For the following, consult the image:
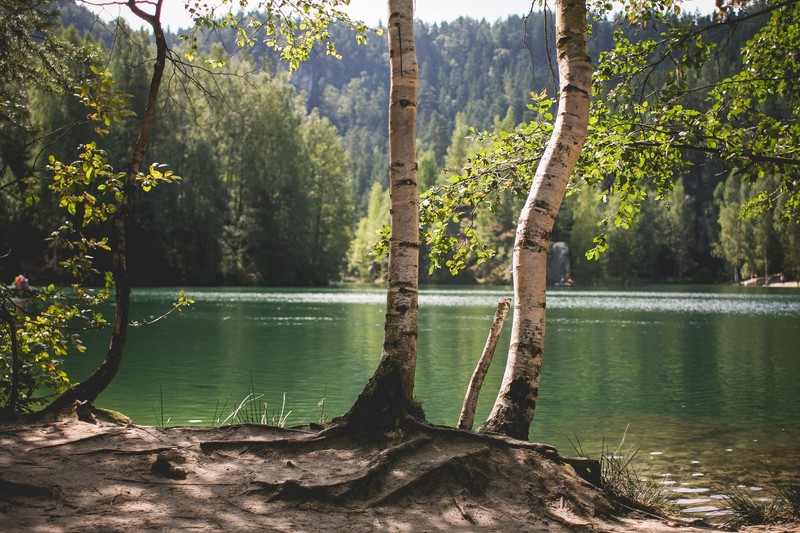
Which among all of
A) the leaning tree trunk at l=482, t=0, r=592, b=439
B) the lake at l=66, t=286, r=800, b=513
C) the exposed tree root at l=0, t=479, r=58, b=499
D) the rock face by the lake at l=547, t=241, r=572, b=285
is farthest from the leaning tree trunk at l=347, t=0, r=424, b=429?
the rock face by the lake at l=547, t=241, r=572, b=285

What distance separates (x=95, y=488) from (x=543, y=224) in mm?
4286

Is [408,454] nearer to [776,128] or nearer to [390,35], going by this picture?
[390,35]

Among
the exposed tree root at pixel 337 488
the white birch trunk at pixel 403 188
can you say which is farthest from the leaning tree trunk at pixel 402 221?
the exposed tree root at pixel 337 488

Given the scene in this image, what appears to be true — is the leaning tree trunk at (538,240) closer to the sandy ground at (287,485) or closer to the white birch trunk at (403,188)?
the sandy ground at (287,485)

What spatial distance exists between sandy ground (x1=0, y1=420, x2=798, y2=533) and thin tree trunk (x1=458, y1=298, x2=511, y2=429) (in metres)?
1.43

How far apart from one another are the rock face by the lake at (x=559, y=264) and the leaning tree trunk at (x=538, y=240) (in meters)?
96.2

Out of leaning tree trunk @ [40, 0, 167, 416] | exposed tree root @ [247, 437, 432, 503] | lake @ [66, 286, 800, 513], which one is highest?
leaning tree trunk @ [40, 0, 167, 416]

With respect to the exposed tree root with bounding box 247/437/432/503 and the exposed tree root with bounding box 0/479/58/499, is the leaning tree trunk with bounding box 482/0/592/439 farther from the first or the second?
the exposed tree root with bounding box 0/479/58/499

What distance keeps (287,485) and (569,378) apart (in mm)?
16112

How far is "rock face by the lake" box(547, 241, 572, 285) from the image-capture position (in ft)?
331

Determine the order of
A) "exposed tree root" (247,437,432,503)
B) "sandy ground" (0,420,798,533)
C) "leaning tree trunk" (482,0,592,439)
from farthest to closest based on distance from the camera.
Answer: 1. "leaning tree trunk" (482,0,592,439)
2. "exposed tree root" (247,437,432,503)
3. "sandy ground" (0,420,798,533)

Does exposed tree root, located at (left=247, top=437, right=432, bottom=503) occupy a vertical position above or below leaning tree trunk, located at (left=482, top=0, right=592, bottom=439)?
below

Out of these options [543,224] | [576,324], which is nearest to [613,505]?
[543,224]

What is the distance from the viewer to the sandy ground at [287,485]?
453cm
